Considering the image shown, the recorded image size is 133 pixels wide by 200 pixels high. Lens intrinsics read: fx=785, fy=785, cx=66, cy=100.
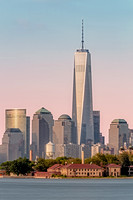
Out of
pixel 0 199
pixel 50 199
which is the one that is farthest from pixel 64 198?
pixel 0 199

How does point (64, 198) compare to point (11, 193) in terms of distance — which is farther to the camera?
point (11, 193)

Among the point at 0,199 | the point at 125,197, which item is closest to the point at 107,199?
the point at 125,197

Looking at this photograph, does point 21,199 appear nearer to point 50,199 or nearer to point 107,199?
point 50,199

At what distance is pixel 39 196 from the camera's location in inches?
6132

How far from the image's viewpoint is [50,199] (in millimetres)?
146375

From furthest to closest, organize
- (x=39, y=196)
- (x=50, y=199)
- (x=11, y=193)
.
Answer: (x=11, y=193) → (x=39, y=196) → (x=50, y=199)

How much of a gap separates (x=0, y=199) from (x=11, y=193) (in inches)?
745

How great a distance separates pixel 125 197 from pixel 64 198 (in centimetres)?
1320

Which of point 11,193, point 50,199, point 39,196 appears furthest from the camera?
point 11,193

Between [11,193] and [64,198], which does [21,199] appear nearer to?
[64,198]

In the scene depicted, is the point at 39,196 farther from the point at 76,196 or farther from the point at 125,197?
the point at 125,197

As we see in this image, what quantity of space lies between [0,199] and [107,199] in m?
20.1

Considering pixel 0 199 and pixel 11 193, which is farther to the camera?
pixel 11 193

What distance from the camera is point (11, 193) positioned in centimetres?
16638
